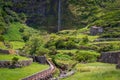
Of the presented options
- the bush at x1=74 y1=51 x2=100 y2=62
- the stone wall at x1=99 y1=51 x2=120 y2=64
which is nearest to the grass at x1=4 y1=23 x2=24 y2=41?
the bush at x1=74 y1=51 x2=100 y2=62

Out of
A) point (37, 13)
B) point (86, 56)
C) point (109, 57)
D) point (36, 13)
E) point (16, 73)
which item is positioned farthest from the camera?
point (37, 13)

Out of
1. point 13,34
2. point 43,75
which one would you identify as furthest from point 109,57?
point 13,34

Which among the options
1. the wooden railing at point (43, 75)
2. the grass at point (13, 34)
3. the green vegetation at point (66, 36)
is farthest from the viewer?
the grass at point (13, 34)

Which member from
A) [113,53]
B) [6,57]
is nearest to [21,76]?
[6,57]

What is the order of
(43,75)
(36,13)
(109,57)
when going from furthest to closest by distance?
(36,13), (109,57), (43,75)

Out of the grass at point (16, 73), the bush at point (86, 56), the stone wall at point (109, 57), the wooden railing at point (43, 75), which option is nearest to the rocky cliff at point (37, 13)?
the bush at point (86, 56)

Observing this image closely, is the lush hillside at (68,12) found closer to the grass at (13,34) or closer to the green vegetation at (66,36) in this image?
the green vegetation at (66,36)

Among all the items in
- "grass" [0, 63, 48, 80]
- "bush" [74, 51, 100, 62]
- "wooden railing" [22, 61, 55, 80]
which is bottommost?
"bush" [74, 51, 100, 62]

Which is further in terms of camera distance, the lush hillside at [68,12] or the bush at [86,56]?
the lush hillside at [68,12]

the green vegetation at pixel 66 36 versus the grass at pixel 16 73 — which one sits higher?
the grass at pixel 16 73

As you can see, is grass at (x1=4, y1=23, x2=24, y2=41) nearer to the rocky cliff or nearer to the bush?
the bush

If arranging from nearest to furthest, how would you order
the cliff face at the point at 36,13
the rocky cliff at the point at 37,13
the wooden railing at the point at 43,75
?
the wooden railing at the point at 43,75, the rocky cliff at the point at 37,13, the cliff face at the point at 36,13

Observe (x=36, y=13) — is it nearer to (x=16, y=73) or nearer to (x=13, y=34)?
(x=13, y=34)

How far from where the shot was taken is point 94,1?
19812 centimetres
